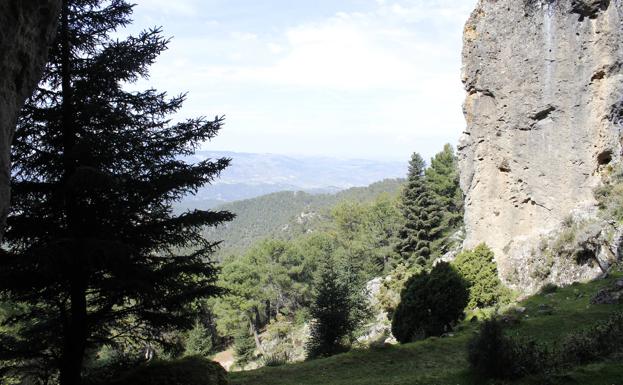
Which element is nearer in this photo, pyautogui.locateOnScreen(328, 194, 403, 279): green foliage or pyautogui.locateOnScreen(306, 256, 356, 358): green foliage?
pyautogui.locateOnScreen(306, 256, 356, 358): green foliage

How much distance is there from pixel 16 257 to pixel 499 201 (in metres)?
20.7

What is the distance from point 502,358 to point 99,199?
25.1 ft

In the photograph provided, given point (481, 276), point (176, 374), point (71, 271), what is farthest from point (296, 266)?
point (71, 271)

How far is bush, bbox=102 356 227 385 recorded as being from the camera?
8.27 meters

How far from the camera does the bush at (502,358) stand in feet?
26.7

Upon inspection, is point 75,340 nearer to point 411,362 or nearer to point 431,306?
point 411,362

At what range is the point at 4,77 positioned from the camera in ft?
13.2

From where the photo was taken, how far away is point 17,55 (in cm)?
421

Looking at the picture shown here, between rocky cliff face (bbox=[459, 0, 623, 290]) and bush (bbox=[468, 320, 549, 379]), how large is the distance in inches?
466

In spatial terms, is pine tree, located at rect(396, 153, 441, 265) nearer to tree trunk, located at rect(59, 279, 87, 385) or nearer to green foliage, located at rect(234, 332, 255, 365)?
green foliage, located at rect(234, 332, 255, 365)

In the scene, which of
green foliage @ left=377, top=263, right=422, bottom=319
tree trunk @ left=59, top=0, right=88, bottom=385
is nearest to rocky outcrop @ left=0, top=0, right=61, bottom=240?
tree trunk @ left=59, top=0, right=88, bottom=385

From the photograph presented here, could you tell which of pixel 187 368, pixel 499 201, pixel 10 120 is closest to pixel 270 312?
pixel 499 201

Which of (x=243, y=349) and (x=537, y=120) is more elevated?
(x=537, y=120)

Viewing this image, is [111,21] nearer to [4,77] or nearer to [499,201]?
[4,77]
